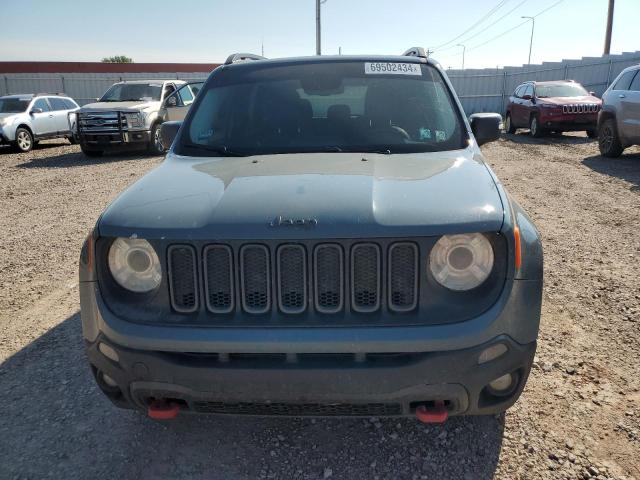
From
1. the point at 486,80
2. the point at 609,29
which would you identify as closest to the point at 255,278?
the point at 486,80

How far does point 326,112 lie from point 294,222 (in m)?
1.46

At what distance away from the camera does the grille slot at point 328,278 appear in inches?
79.0

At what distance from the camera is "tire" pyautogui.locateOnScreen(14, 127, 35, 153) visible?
14.9m

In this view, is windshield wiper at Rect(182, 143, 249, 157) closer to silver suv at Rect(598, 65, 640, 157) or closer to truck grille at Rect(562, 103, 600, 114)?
silver suv at Rect(598, 65, 640, 157)

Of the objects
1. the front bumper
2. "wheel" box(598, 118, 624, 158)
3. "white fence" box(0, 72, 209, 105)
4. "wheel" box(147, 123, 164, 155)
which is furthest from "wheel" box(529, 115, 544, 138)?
"white fence" box(0, 72, 209, 105)

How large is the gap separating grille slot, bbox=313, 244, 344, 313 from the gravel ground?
2.74 ft

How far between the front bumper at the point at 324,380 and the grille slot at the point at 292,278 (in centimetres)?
19

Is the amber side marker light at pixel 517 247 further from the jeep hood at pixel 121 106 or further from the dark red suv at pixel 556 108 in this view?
the dark red suv at pixel 556 108

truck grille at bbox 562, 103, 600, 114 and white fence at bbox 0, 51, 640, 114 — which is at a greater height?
white fence at bbox 0, 51, 640, 114

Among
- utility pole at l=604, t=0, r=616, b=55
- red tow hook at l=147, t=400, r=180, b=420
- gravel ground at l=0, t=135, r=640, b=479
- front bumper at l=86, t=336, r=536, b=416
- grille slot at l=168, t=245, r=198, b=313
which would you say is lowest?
gravel ground at l=0, t=135, r=640, b=479

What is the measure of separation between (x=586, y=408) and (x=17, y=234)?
635cm

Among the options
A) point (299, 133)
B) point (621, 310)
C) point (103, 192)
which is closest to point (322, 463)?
point (299, 133)

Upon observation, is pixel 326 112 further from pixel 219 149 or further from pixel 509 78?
pixel 509 78

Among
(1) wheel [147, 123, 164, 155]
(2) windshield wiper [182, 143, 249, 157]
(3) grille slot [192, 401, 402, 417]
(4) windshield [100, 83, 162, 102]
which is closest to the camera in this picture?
(3) grille slot [192, 401, 402, 417]
